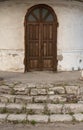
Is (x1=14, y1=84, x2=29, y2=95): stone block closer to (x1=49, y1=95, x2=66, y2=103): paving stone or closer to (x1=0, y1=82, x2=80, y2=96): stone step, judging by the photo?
(x1=0, y1=82, x2=80, y2=96): stone step

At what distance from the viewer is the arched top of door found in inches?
478

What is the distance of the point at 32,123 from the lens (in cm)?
749

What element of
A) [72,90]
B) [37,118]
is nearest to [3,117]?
[37,118]

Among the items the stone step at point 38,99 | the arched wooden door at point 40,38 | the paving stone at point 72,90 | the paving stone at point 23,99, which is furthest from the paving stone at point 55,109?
the arched wooden door at point 40,38

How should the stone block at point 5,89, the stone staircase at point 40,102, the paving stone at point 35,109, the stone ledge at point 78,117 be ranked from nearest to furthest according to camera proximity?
the stone ledge at point 78,117, the stone staircase at point 40,102, the paving stone at point 35,109, the stone block at point 5,89

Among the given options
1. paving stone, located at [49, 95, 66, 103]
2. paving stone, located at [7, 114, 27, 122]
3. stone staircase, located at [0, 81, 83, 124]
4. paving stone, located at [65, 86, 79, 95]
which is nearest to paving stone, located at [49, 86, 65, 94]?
stone staircase, located at [0, 81, 83, 124]

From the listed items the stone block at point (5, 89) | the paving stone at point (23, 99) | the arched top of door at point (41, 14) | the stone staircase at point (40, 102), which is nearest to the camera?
the stone staircase at point (40, 102)

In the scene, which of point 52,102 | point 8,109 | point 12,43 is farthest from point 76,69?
point 8,109

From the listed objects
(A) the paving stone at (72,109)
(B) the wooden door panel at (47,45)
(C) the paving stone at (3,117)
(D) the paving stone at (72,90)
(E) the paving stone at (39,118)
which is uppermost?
(B) the wooden door panel at (47,45)

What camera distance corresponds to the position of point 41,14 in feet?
39.9

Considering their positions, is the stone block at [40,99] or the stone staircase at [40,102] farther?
the stone block at [40,99]

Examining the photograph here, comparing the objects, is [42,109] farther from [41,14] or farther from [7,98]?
[41,14]

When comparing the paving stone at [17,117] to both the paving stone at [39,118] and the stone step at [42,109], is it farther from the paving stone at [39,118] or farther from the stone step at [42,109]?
the stone step at [42,109]

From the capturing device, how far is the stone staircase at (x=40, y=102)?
307 inches
